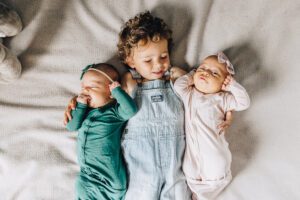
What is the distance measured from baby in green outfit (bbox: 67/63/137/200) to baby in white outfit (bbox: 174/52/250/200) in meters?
0.21

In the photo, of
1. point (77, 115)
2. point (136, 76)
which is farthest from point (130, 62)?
point (77, 115)

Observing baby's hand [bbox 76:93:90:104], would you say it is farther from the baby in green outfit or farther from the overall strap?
the overall strap

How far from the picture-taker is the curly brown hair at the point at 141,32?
119 cm

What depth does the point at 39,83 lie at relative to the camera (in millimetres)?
1320

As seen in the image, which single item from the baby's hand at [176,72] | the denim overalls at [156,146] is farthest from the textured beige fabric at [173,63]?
the denim overalls at [156,146]

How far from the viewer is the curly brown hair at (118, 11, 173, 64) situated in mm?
1189

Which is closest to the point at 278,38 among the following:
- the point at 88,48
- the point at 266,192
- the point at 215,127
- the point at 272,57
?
the point at 272,57

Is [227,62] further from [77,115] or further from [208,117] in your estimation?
[77,115]

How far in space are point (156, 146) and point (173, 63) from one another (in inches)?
12.6

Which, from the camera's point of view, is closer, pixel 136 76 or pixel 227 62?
pixel 227 62

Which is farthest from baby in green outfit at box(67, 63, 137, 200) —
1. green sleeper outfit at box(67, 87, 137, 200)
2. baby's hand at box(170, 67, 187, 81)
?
A: baby's hand at box(170, 67, 187, 81)

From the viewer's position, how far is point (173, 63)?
4.25 ft

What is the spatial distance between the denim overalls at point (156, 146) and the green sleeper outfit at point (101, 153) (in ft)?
0.13

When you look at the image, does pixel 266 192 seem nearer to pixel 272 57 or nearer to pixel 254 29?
pixel 272 57
